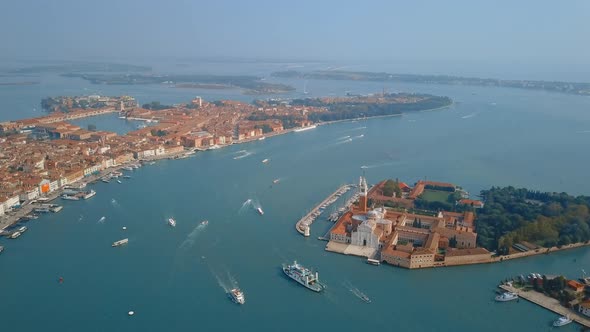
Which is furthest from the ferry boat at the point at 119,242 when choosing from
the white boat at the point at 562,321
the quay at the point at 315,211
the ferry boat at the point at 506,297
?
the white boat at the point at 562,321

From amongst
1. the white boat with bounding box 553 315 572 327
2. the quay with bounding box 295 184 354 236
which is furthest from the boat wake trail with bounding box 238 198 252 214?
the white boat with bounding box 553 315 572 327

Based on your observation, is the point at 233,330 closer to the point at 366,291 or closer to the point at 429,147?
the point at 366,291

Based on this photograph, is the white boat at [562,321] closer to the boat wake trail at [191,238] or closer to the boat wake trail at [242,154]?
the boat wake trail at [191,238]

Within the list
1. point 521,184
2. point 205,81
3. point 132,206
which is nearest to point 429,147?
point 521,184

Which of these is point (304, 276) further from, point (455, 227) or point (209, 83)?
point (209, 83)

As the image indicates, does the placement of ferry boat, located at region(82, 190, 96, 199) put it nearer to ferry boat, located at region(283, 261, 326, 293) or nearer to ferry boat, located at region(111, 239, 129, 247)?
ferry boat, located at region(111, 239, 129, 247)

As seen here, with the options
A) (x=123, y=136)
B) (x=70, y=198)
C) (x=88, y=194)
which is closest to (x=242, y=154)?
(x=123, y=136)
